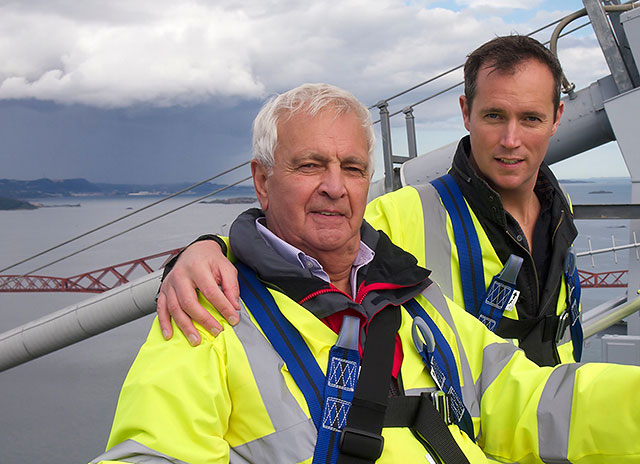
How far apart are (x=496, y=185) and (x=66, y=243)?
23.4ft

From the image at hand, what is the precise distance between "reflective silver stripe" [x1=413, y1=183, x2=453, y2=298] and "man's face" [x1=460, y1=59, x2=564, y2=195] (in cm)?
24

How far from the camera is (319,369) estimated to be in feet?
4.25

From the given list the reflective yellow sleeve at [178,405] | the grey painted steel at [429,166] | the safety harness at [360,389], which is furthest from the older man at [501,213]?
the grey painted steel at [429,166]

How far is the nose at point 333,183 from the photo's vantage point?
144 centimetres

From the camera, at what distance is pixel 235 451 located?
49.3 inches

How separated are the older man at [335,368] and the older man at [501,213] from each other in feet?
1.24

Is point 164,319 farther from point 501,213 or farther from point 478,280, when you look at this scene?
point 501,213

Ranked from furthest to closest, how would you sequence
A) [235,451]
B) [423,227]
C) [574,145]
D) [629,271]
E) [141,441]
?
1. [574,145]
2. [629,271]
3. [423,227]
4. [235,451]
5. [141,441]

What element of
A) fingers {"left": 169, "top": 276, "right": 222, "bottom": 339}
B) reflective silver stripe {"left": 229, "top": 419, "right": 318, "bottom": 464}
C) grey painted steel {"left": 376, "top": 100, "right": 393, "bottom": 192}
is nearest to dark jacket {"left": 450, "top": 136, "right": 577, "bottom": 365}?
reflective silver stripe {"left": 229, "top": 419, "right": 318, "bottom": 464}

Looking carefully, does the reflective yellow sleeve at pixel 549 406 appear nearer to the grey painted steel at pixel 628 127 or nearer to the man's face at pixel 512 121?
the man's face at pixel 512 121

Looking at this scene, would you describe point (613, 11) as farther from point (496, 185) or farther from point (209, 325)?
point (209, 325)

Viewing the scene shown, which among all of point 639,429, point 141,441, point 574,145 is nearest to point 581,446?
point 639,429

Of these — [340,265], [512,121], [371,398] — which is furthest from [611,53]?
[371,398]

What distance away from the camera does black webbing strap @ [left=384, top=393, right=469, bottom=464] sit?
136cm
